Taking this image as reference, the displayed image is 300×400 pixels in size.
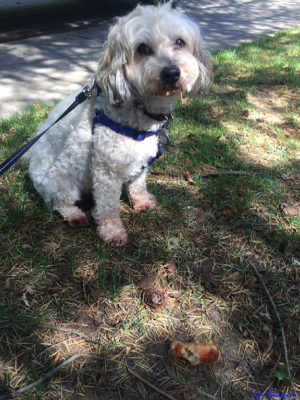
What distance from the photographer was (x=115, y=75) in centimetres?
221

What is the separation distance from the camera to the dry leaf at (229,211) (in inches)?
118

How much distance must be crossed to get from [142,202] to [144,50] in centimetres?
→ 137

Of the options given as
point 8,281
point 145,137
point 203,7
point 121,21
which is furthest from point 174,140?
point 203,7

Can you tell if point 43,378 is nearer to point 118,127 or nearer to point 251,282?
point 251,282

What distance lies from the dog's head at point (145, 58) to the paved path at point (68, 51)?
2.90 meters

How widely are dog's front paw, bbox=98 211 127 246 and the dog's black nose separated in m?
1.23

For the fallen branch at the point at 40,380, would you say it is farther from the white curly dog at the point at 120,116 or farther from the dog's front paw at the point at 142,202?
the dog's front paw at the point at 142,202

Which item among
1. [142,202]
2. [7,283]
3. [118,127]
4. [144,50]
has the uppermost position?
[144,50]

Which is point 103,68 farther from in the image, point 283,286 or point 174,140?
point 283,286

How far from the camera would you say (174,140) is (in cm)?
401

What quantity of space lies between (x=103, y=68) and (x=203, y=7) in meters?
12.2

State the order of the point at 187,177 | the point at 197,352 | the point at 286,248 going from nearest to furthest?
the point at 197,352 → the point at 286,248 → the point at 187,177

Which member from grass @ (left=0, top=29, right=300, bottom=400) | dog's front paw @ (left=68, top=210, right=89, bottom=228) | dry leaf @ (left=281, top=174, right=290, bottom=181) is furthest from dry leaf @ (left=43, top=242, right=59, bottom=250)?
dry leaf @ (left=281, top=174, right=290, bottom=181)

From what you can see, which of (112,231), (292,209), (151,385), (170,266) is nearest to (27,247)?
(112,231)
